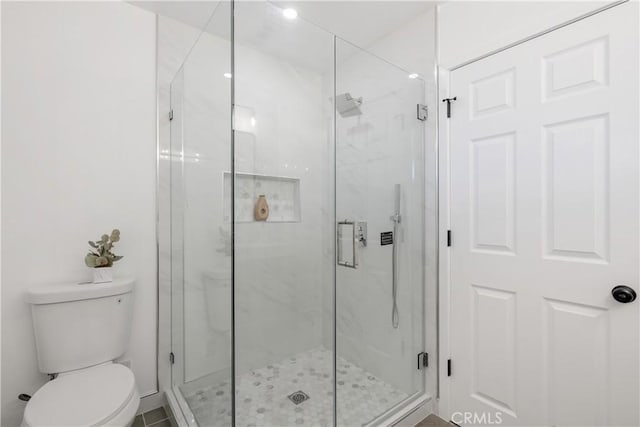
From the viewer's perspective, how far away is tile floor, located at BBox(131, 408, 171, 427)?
1.71 m

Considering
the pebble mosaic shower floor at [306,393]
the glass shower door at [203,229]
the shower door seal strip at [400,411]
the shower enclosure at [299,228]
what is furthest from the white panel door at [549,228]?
the glass shower door at [203,229]

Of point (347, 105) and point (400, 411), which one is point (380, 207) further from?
point (400, 411)

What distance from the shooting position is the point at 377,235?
5.82 ft

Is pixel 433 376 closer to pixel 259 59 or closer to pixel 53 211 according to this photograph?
pixel 259 59

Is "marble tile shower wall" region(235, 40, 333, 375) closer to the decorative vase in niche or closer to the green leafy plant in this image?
the decorative vase in niche

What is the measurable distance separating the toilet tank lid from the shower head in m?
1.49

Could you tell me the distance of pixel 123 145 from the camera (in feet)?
5.91

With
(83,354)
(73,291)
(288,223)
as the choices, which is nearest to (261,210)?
(288,223)

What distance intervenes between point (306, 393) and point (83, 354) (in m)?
1.14

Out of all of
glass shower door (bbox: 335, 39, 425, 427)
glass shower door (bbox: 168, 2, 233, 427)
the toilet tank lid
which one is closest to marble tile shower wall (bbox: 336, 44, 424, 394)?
glass shower door (bbox: 335, 39, 425, 427)

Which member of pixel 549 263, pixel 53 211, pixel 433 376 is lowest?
pixel 433 376

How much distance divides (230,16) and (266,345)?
60.8 inches

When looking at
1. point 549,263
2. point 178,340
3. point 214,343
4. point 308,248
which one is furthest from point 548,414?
point 178,340

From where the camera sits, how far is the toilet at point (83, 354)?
117 centimetres
